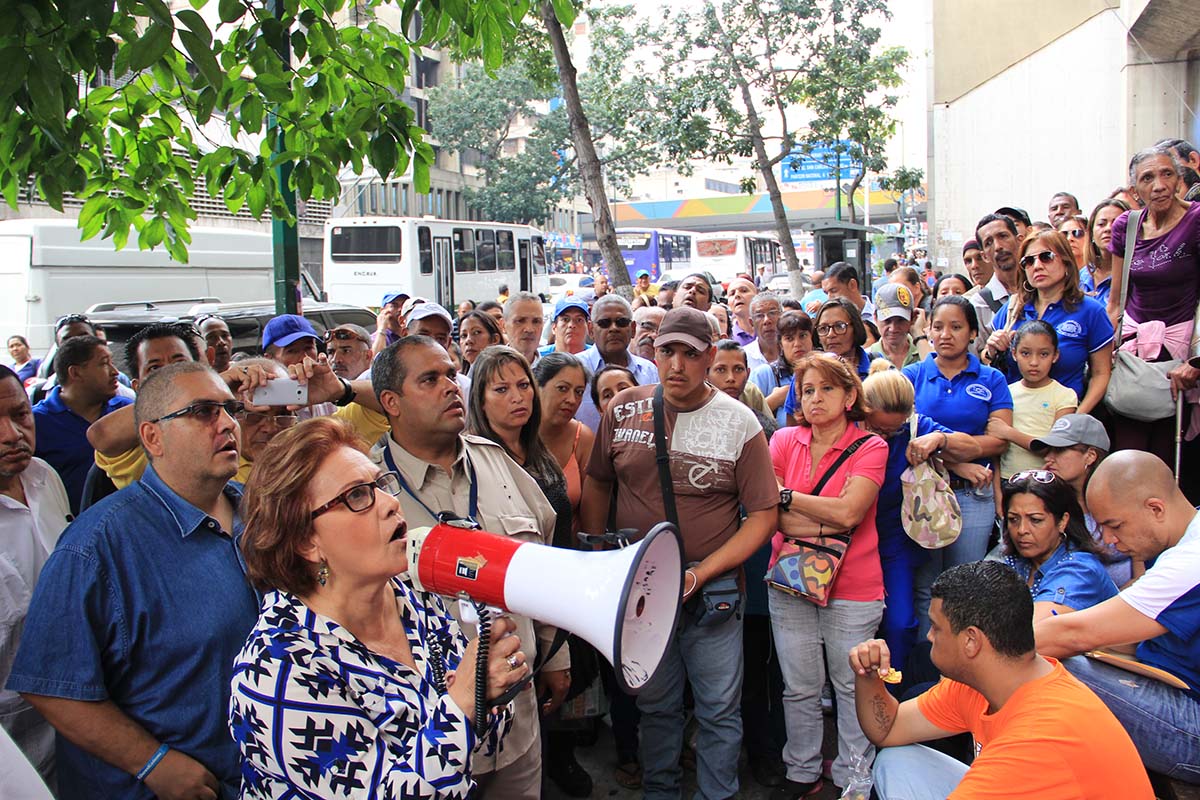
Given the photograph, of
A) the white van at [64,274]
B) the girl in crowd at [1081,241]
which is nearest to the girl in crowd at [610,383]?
the girl in crowd at [1081,241]

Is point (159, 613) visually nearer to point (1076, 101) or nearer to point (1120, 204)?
point (1120, 204)

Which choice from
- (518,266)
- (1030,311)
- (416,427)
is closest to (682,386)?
(416,427)

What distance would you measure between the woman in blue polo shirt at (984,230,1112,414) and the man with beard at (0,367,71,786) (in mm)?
4779

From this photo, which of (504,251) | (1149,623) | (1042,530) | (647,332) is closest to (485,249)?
(504,251)

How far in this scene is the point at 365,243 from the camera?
78.3 ft

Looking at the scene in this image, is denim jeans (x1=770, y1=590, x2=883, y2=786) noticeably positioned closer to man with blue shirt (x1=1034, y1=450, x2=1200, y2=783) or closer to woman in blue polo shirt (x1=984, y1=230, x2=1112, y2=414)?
man with blue shirt (x1=1034, y1=450, x2=1200, y2=783)

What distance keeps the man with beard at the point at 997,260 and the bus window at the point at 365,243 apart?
747 inches

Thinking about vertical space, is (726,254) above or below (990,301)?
above

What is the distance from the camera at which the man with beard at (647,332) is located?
6441 mm

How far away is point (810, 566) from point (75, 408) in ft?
11.7

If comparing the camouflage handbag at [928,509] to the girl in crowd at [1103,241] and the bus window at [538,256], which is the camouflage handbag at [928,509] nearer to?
the girl in crowd at [1103,241]

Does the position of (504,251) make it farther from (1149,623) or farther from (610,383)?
(1149,623)

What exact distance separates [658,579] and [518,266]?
88.2ft

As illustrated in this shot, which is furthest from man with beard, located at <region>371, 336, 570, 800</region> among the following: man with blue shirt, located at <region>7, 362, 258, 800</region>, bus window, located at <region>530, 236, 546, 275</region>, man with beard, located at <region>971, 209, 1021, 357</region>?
bus window, located at <region>530, 236, 546, 275</region>
